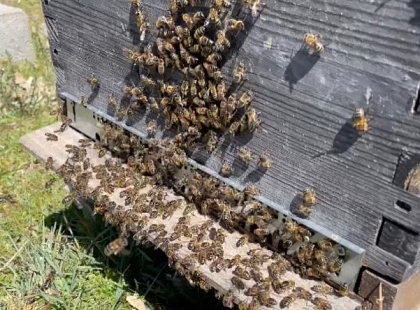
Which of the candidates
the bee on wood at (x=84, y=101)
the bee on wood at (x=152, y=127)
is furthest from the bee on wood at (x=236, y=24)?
the bee on wood at (x=84, y=101)

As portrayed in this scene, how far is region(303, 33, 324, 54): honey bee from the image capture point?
6.34 feet

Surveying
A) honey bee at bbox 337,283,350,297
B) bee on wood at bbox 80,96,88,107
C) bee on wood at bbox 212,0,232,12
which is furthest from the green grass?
bee on wood at bbox 212,0,232,12

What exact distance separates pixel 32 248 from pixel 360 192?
7.88 feet

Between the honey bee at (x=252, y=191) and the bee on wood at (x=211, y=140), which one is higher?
the bee on wood at (x=211, y=140)

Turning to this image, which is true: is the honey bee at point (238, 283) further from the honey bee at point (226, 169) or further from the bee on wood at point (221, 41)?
the bee on wood at point (221, 41)

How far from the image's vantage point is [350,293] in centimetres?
226

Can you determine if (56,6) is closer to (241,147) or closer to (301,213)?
(241,147)

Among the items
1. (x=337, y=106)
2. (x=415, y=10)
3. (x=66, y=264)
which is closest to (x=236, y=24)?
(x=337, y=106)

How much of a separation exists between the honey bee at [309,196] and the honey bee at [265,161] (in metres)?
0.21

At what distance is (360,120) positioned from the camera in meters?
1.91

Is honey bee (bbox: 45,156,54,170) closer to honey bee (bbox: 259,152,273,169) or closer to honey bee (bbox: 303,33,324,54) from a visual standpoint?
honey bee (bbox: 259,152,273,169)

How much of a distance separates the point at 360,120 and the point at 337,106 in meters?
0.14

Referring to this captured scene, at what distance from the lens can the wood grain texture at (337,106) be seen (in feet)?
5.90

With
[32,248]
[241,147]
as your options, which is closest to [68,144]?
[32,248]
